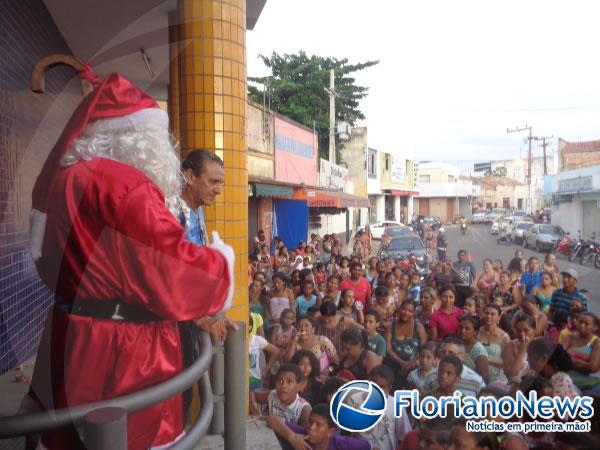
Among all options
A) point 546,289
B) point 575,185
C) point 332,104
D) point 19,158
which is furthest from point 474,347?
point 575,185

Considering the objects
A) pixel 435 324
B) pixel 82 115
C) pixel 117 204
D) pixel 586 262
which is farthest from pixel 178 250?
pixel 586 262

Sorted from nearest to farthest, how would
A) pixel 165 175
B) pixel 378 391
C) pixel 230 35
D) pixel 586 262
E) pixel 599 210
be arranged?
1. pixel 165 175
2. pixel 230 35
3. pixel 378 391
4. pixel 586 262
5. pixel 599 210

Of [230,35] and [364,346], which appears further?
[364,346]

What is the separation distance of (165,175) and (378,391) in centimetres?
229

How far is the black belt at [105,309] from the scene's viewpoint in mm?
1287

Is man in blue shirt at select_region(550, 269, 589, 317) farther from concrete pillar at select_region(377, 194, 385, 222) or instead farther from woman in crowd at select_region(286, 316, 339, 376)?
concrete pillar at select_region(377, 194, 385, 222)

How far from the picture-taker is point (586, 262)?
13203 millimetres

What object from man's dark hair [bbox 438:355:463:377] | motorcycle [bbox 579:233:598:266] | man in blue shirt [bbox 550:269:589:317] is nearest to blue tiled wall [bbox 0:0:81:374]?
man's dark hair [bbox 438:355:463:377]

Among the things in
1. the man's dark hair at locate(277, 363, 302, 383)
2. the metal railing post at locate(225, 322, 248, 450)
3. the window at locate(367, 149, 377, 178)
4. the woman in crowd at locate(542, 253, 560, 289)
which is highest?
the window at locate(367, 149, 377, 178)

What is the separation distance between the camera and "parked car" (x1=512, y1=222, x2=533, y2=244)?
18.2 metres

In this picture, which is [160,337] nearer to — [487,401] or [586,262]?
[487,401]

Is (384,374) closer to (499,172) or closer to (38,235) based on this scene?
(38,235)

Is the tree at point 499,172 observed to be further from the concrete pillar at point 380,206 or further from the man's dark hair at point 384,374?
the man's dark hair at point 384,374

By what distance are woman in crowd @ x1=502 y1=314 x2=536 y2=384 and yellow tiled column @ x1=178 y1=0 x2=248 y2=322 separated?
1.81m
